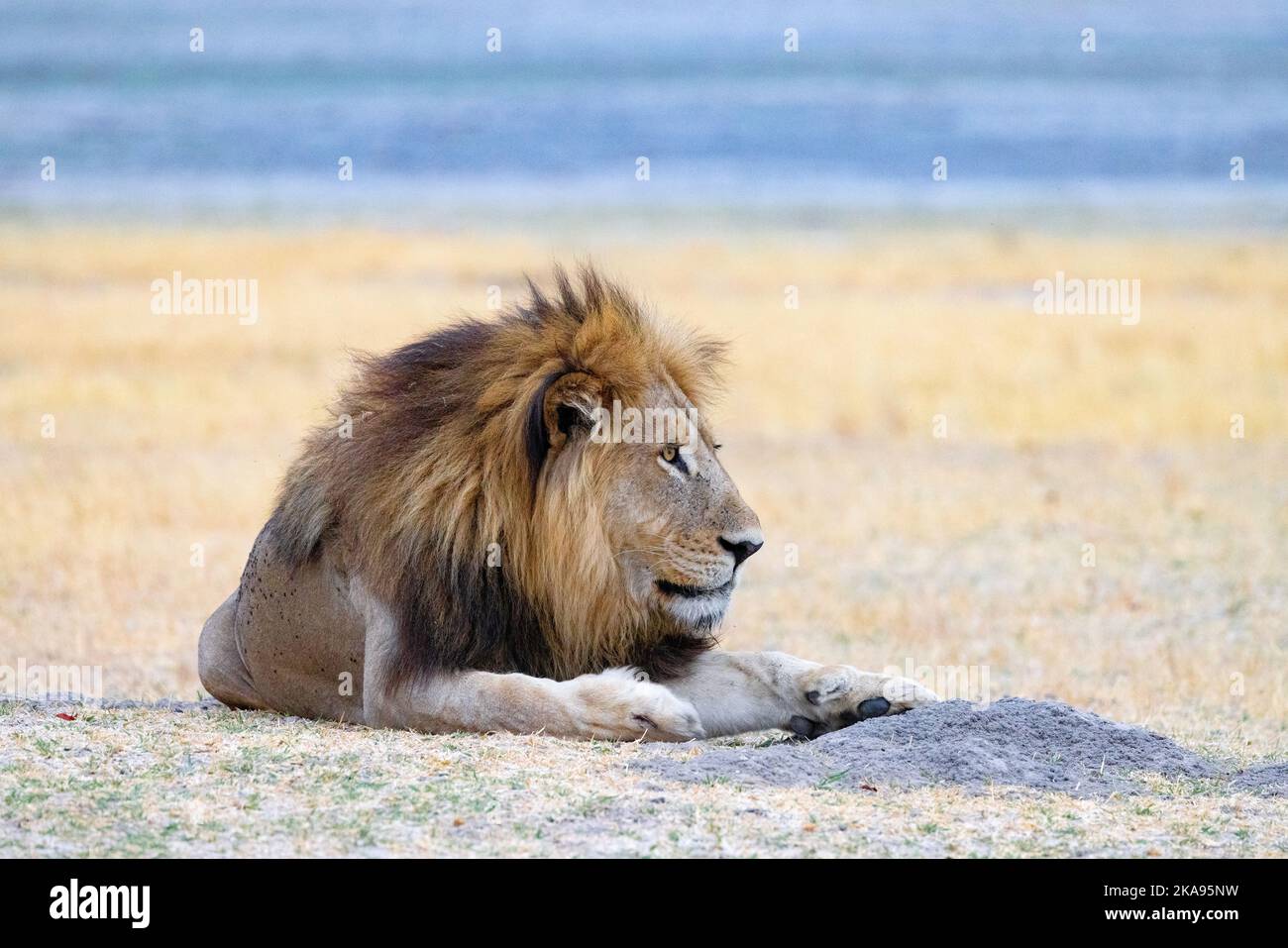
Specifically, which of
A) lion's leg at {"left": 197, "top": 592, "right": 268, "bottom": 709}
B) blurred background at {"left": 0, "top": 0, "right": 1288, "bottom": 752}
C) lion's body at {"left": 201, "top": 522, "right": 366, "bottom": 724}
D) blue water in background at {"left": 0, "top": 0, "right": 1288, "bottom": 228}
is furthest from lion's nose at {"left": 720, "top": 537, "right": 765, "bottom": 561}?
blue water in background at {"left": 0, "top": 0, "right": 1288, "bottom": 228}

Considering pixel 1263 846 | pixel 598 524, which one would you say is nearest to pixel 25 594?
pixel 598 524

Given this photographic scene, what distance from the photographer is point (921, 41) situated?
7525 cm

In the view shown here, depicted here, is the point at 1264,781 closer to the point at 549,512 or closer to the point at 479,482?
the point at 549,512

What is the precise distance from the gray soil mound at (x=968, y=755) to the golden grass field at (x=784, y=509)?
0.58 ft

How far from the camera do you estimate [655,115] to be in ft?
166

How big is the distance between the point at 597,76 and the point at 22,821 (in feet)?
194

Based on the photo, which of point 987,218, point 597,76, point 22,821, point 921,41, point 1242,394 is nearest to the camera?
point 22,821

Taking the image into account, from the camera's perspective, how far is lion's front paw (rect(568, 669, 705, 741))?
19.7 feet

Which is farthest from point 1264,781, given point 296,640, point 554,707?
point 296,640

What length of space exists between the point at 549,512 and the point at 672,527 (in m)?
0.40

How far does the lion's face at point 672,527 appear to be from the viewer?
242 inches

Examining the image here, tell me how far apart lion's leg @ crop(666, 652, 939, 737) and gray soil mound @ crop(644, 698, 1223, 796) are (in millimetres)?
127

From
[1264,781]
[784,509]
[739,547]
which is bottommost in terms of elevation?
[1264,781]

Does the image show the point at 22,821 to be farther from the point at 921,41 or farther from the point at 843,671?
the point at 921,41
